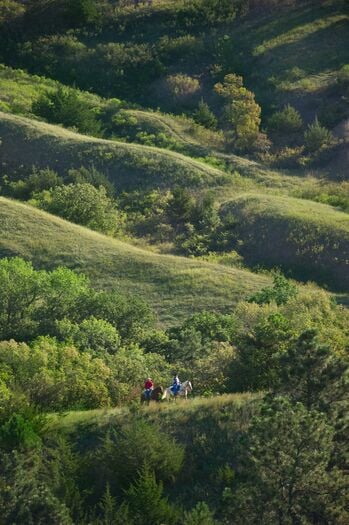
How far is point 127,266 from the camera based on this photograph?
162ft

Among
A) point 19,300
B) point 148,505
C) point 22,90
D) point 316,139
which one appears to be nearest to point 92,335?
point 19,300

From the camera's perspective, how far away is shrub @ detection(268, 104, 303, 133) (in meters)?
72.6

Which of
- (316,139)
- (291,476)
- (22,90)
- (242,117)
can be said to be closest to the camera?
(291,476)

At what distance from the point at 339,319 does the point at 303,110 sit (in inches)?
1636

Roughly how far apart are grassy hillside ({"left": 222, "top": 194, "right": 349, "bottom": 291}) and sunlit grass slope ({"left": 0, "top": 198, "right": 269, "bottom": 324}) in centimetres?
408

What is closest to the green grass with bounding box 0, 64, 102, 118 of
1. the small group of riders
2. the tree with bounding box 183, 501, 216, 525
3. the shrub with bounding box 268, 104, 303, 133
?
the shrub with bounding box 268, 104, 303, 133

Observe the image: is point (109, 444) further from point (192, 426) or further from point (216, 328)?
point (216, 328)

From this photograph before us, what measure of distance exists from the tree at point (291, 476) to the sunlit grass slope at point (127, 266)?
2157 centimetres

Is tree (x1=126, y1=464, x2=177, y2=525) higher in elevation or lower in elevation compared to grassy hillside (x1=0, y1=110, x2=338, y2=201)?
lower

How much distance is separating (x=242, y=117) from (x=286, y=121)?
4.12 meters

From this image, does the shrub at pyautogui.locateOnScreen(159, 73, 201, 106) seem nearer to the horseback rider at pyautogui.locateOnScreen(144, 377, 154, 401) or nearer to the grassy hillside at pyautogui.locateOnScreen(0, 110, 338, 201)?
the grassy hillside at pyautogui.locateOnScreen(0, 110, 338, 201)

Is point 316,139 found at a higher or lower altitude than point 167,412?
higher

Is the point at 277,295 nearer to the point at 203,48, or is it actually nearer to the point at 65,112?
the point at 65,112

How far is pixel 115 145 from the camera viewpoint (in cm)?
6675
